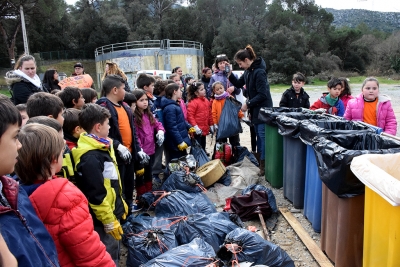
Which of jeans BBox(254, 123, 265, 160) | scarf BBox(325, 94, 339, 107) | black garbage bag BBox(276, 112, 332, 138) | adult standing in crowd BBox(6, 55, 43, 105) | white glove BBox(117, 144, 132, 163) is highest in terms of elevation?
adult standing in crowd BBox(6, 55, 43, 105)

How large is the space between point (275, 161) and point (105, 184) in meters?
2.88

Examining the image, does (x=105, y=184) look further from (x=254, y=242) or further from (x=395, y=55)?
(x=395, y=55)

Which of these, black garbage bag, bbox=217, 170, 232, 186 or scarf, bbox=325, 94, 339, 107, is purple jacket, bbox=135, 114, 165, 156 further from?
scarf, bbox=325, 94, 339, 107

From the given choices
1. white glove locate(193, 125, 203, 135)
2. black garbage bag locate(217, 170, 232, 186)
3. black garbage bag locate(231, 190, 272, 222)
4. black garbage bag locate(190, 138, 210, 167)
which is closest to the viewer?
black garbage bag locate(231, 190, 272, 222)

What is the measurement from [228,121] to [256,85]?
0.84 metres

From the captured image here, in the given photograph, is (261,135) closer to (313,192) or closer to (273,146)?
(273,146)

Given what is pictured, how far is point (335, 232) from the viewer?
2.89 metres

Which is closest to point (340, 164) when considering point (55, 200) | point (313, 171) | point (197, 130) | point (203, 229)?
point (313, 171)

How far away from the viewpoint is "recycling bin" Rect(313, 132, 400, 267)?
8.39ft

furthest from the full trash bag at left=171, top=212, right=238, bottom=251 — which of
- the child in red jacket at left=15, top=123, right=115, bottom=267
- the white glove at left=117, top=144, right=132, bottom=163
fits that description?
the child in red jacket at left=15, top=123, right=115, bottom=267

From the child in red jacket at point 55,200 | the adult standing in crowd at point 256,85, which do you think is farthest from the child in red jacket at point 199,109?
the child in red jacket at point 55,200

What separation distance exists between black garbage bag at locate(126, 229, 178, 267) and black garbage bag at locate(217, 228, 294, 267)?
51 cm

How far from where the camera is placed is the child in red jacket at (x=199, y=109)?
5922 mm

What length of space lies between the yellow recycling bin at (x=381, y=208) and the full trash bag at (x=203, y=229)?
3.95 ft
